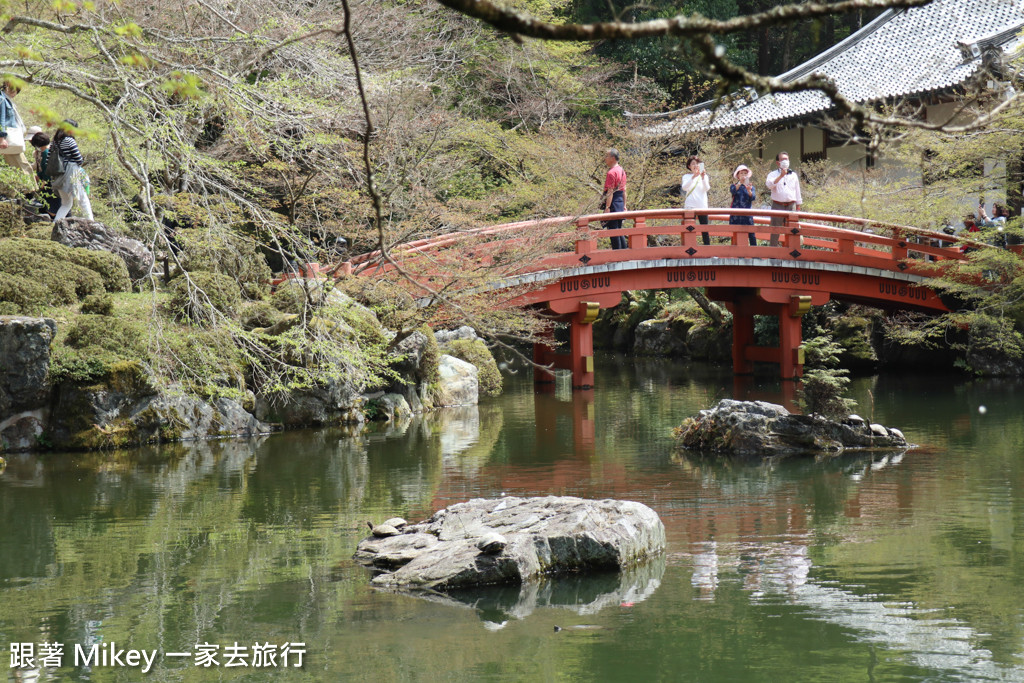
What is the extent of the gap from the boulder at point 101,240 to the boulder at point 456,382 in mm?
4768

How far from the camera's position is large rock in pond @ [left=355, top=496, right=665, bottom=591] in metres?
6.52

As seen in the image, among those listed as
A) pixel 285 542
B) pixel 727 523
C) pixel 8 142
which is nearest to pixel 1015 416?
pixel 727 523

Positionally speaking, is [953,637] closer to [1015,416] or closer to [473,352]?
[1015,416]

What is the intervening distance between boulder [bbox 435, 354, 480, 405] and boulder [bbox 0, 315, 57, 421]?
616 cm

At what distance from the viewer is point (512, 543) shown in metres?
6.67

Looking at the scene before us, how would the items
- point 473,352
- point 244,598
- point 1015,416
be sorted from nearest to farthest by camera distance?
point 244,598, point 1015,416, point 473,352

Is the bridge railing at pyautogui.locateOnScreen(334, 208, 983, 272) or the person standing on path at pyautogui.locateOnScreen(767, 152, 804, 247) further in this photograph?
the person standing on path at pyautogui.locateOnScreen(767, 152, 804, 247)

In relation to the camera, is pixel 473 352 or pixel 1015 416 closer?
pixel 1015 416

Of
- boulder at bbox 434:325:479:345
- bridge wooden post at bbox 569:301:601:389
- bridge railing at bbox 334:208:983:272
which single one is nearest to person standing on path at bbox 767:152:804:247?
bridge railing at bbox 334:208:983:272

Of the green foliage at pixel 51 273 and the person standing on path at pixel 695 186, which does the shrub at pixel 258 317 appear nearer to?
the green foliage at pixel 51 273

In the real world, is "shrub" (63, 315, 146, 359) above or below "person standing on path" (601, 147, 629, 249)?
below

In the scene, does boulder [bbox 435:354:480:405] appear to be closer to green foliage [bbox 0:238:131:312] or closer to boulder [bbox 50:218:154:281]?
boulder [bbox 50:218:154:281]

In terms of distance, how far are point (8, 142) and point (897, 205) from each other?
49.7 ft

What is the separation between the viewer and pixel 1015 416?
13.6m
